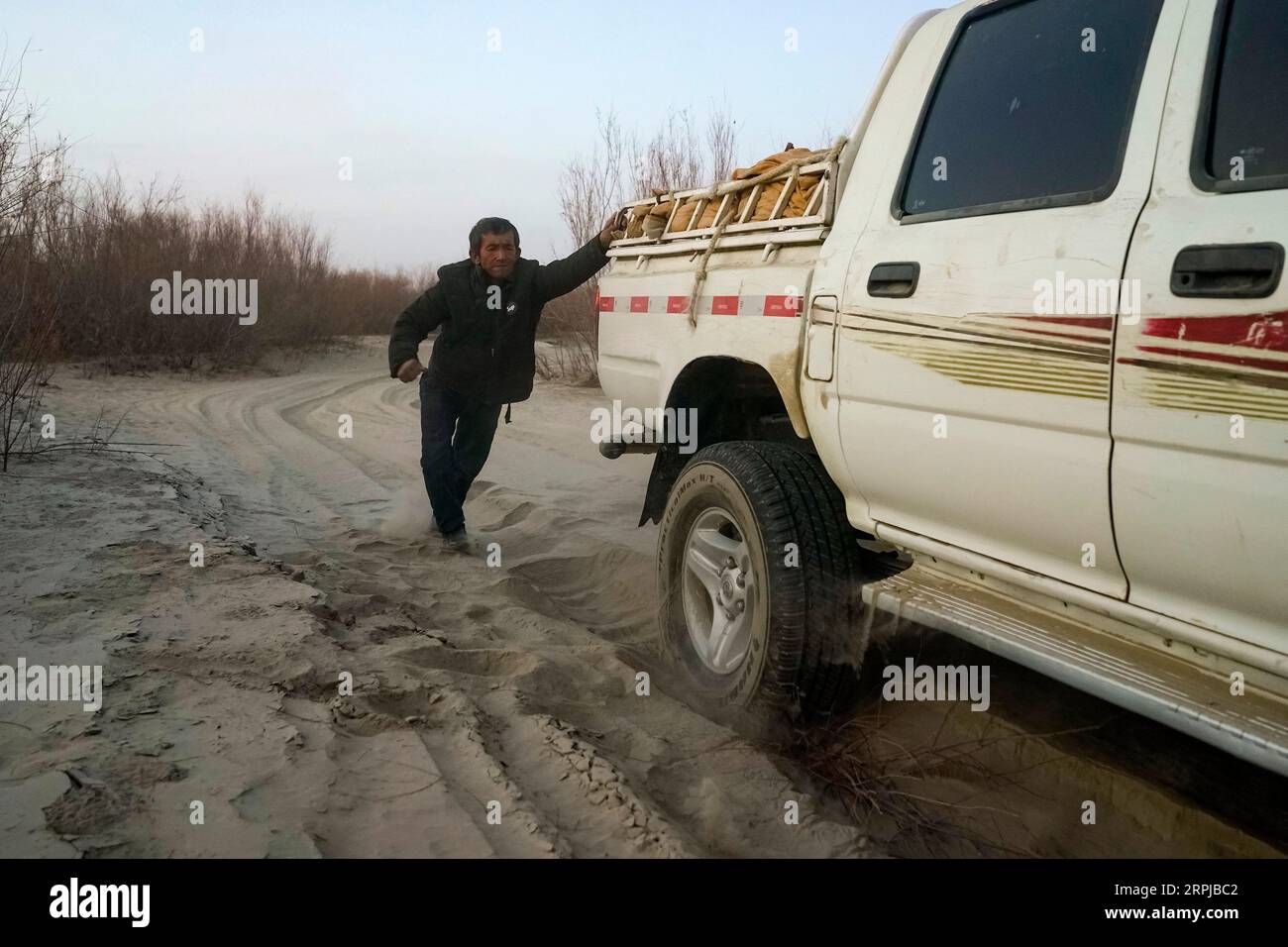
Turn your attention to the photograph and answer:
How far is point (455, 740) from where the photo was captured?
9.00ft

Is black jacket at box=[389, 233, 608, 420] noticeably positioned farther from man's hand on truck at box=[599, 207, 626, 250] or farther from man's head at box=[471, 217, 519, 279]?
man's hand on truck at box=[599, 207, 626, 250]

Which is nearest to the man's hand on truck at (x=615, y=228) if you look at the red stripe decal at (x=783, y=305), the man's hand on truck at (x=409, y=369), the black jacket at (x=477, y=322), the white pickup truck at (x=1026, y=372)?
the black jacket at (x=477, y=322)

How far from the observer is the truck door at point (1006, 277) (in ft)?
6.68

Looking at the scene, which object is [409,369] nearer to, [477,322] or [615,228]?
[477,322]

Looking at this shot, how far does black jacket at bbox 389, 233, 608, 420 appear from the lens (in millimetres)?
5320

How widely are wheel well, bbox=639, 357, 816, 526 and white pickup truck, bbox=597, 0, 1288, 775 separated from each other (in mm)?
80

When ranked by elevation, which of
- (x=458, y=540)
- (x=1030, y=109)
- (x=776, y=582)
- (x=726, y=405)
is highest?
(x=1030, y=109)

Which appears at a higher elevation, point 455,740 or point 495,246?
point 495,246

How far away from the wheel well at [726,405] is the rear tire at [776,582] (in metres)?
0.36

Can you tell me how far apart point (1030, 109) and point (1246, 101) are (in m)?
0.60

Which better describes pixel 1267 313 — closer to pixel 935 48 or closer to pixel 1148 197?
pixel 1148 197

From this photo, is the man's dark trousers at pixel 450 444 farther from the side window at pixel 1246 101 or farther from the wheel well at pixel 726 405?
the side window at pixel 1246 101

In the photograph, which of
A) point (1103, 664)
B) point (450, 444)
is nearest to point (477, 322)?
point (450, 444)
